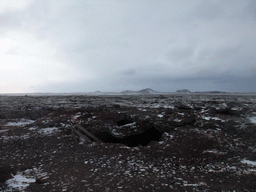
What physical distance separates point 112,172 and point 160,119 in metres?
7.62

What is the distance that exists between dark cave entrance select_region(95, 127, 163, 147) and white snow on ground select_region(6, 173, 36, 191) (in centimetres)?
544

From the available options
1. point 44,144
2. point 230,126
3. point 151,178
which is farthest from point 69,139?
point 230,126

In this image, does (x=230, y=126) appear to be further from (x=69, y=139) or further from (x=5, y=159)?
(x=5, y=159)

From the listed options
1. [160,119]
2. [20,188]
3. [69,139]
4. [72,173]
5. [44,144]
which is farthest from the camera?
[160,119]

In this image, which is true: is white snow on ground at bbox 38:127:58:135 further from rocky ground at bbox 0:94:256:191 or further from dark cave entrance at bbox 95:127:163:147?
dark cave entrance at bbox 95:127:163:147

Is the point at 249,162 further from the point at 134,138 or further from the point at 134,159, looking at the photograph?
the point at 134,138

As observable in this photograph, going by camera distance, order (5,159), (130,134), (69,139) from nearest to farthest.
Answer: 1. (5,159)
2. (69,139)
3. (130,134)

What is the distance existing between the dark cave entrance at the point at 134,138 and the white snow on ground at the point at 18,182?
5.44 m

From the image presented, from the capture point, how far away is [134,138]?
10406 millimetres

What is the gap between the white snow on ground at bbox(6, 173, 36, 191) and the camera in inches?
184

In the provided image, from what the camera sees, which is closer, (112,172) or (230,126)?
(112,172)

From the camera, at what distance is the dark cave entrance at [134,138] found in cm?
1012

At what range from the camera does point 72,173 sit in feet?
18.1

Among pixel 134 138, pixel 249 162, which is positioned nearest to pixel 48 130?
pixel 134 138
